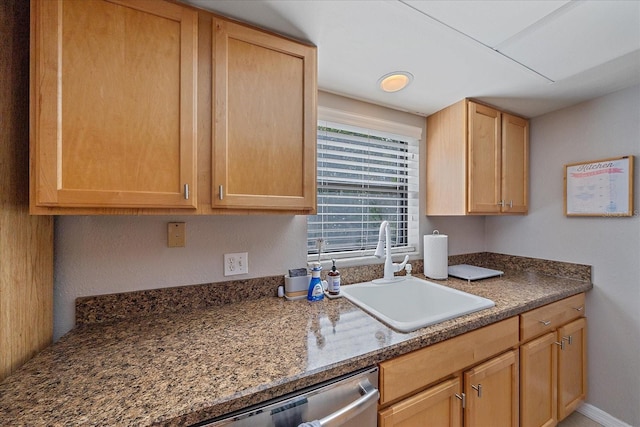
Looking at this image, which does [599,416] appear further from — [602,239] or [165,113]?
[165,113]

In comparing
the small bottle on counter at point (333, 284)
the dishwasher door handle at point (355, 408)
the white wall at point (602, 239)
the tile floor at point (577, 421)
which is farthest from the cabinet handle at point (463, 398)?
the white wall at point (602, 239)

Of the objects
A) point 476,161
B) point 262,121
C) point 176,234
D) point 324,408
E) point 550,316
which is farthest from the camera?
point 476,161

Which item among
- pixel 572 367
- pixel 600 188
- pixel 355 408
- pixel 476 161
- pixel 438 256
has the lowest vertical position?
pixel 572 367

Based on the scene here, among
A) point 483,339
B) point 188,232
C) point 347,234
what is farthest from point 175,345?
point 483,339

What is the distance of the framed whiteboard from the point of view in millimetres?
1590

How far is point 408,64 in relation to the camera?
1349 millimetres

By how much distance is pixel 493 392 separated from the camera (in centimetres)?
122

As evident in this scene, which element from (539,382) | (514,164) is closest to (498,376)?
(539,382)

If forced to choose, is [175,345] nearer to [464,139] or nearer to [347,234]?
[347,234]

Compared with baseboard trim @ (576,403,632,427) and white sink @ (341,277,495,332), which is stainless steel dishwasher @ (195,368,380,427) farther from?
baseboard trim @ (576,403,632,427)

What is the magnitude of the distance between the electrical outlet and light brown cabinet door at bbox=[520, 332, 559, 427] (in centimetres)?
154

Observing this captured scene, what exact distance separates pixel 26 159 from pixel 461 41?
1.79 meters

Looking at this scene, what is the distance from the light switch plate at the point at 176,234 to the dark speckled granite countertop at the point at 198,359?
12.6 inches

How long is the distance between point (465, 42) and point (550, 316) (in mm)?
1586
